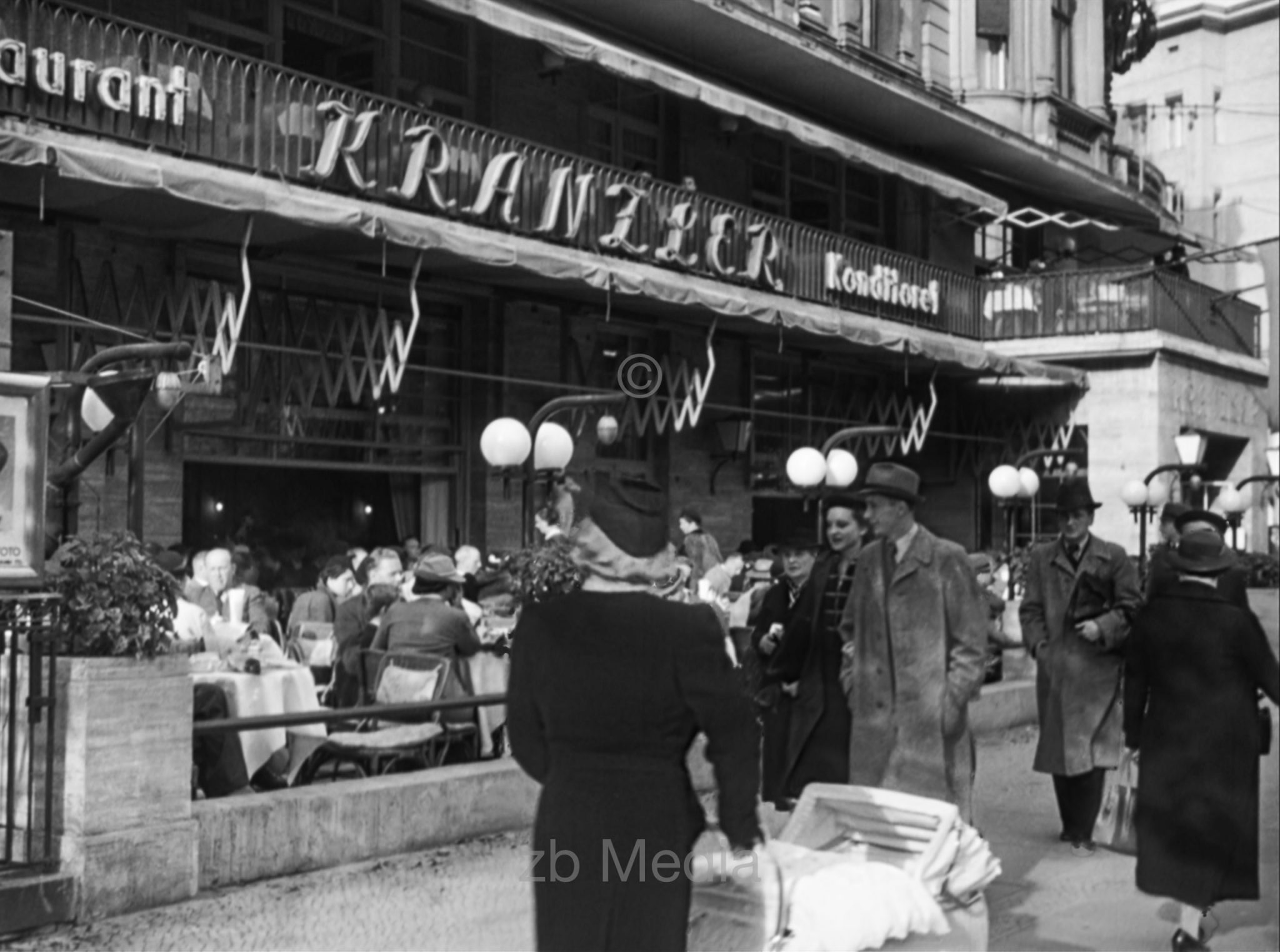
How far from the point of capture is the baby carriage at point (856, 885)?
14.3ft

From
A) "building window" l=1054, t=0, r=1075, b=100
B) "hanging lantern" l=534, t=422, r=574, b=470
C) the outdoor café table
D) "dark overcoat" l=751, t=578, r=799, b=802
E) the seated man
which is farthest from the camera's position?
"building window" l=1054, t=0, r=1075, b=100

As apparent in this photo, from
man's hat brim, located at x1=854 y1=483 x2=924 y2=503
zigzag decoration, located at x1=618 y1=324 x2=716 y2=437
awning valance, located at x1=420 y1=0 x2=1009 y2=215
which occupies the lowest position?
man's hat brim, located at x1=854 y1=483 x2=924 y2=503

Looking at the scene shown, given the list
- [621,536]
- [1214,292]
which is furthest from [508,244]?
[1214,292]

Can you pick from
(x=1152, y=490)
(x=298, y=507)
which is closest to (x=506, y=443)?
(x=298, y=507)

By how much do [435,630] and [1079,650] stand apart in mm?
3884

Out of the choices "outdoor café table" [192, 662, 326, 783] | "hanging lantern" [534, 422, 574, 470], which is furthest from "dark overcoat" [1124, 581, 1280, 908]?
"hanging lantern" [534, 422, 574, 470]

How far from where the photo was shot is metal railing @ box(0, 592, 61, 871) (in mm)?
6668

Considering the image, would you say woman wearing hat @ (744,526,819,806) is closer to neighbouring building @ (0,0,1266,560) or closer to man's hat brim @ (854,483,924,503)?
man's hat brim @ (854,483,924,503)

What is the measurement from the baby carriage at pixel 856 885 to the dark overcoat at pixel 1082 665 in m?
3.78

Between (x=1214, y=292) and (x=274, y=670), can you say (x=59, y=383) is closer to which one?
(x=274, y=670)

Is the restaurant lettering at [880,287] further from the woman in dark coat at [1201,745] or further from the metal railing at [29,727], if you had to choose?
the metal railing at [29,727]

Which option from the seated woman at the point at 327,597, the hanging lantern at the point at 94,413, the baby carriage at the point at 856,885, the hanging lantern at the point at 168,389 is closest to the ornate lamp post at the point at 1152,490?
the seated woman at the point at 327,597

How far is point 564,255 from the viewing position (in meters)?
16.3

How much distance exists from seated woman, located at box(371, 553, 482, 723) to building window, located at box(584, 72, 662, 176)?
10486 millimetres
